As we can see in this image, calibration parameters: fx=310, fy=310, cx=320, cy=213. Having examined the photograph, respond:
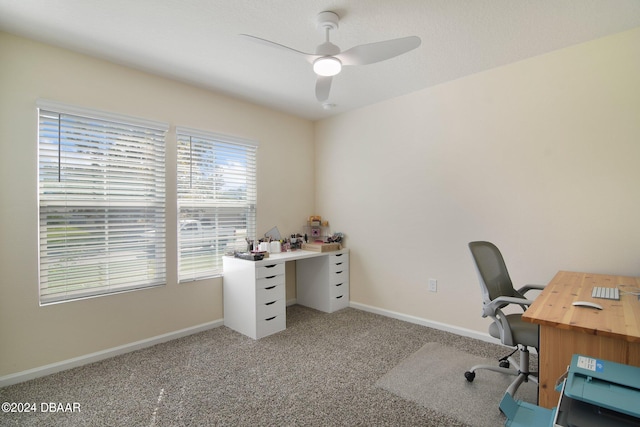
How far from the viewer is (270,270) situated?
3010 millimetres

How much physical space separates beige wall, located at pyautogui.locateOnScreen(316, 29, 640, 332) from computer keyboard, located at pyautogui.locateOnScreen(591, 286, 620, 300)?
2.27ft

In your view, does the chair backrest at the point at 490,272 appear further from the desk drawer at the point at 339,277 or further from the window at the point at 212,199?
the window at the point at 212,199

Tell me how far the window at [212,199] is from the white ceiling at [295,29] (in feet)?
2.28

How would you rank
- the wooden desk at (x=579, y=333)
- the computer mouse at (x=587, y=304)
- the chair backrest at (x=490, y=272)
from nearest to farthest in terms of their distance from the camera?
the wooden desk at (x=579, y=333) < the computer mouse at (x=587, y=304) < the chair backrest at (x=490, y=272)

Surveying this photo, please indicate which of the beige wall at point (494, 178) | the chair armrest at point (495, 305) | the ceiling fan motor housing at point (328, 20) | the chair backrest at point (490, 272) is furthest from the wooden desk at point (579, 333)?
the ceiling fan motor housing at point (328, 20)

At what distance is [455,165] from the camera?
2.99 meters

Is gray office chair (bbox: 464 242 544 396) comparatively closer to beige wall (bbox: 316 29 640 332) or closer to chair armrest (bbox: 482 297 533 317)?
chair armrest (bbox: 482 297 533 317)

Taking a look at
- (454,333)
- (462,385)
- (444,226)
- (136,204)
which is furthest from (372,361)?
(136,204)

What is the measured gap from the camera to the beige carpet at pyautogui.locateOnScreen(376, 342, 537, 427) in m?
1.84

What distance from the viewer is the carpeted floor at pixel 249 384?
180 centimetres

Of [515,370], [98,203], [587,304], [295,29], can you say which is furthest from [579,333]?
[98,203]

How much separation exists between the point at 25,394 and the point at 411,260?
326 cm

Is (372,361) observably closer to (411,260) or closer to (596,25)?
(411,260)

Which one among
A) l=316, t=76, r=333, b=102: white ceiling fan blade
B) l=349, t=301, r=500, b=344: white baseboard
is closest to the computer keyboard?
l=349, t=301, r=500, b=344: white baseboard
